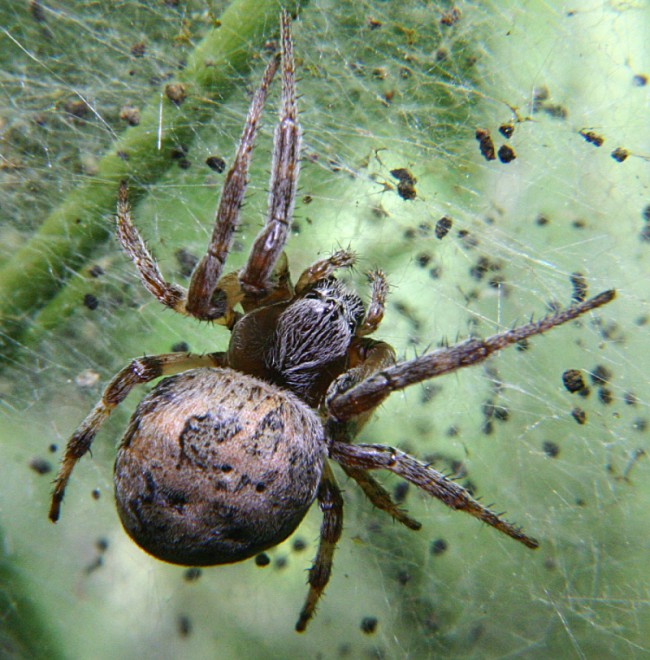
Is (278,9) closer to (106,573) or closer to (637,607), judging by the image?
(106,573)

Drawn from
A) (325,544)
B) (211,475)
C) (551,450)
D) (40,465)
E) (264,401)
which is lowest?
(40,465)

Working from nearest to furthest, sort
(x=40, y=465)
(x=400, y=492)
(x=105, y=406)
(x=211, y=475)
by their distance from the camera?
(x=211, y=475) → (x=105, y=406) → (x=400, y=492) → (x=40, y=465)

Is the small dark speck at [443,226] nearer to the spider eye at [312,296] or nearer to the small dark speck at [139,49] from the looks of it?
the spider eye at [312,296]

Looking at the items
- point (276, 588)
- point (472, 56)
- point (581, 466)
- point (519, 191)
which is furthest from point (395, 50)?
point (276, 588)

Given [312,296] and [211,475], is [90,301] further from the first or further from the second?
[211,475]

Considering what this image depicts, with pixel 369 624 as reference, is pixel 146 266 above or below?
above

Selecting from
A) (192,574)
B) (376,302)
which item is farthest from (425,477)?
(192,574)

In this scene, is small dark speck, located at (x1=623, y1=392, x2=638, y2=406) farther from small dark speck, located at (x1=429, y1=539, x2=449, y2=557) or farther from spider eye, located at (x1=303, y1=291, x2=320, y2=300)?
spider eye, located at (x1=303, y1=291, x2=320, y2=300)
